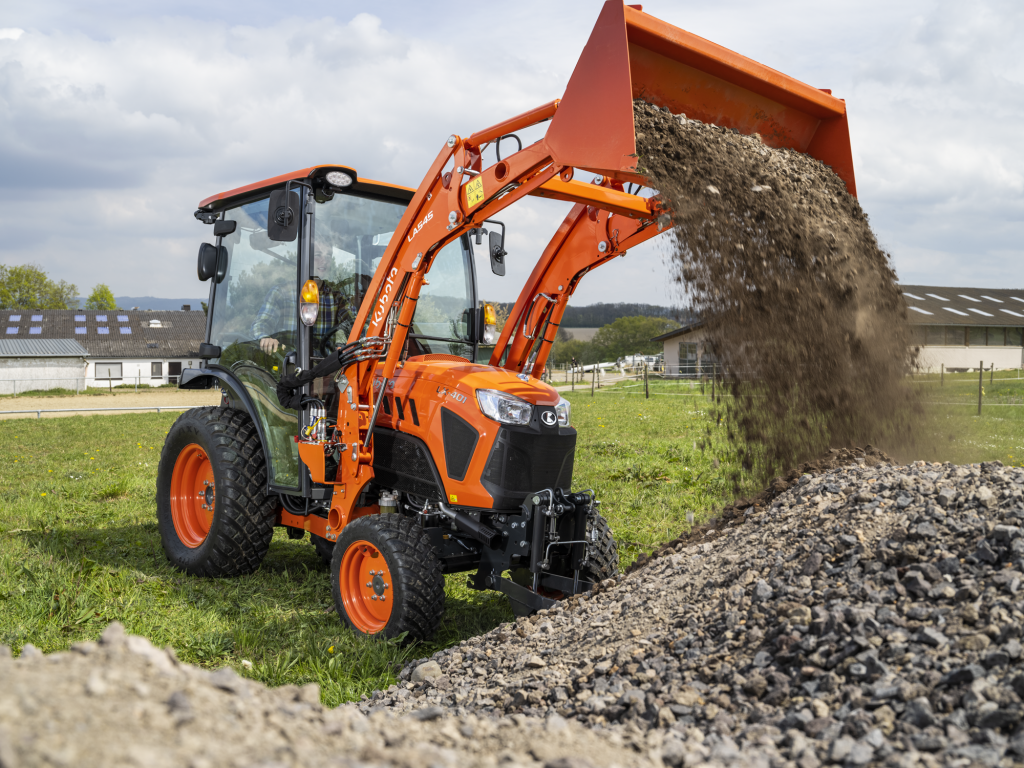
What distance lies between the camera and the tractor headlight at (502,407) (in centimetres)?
430

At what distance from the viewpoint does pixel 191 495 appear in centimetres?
611

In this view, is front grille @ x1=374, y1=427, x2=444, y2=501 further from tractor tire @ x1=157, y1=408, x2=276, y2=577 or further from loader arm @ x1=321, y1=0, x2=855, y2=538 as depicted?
tractor tire @ x1=157, y1=408, x2=276, y2=577

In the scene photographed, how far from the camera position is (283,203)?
15.5 feet

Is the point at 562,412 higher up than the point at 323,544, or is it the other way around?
the point at 562,412

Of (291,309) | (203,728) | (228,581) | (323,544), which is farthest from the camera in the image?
(323,544)

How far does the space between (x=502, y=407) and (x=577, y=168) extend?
1.38 meters

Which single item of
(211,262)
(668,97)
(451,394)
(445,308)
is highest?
(668,97)

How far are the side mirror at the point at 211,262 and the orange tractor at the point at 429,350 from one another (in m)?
Result: 0.02

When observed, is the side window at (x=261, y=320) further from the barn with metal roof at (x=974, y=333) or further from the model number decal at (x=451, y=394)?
the barn with metal roof at (x=974, y=333)

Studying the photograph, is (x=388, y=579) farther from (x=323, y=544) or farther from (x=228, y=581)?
(x=228, y=581)

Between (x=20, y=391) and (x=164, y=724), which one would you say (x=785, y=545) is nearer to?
(x=164, y=724)

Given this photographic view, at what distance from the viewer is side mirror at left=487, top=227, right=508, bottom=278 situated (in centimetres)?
562

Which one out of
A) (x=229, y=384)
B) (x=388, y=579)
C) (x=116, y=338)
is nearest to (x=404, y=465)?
(x=388, y=579)

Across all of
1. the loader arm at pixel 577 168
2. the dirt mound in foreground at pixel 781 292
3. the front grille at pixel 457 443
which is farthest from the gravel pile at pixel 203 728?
the dirt mound in foreground at pixel 781 292
